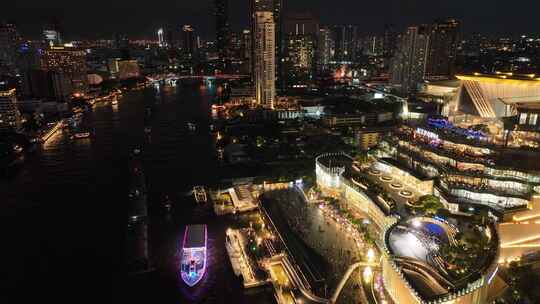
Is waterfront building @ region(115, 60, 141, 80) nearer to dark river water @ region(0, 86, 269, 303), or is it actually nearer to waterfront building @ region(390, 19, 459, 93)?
dark river water @ region(0, 86, 269, 303)

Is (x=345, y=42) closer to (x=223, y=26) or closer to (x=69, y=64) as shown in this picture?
(x=223, y=26)

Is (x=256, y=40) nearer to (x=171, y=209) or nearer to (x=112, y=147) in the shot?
(x=112, y=147)

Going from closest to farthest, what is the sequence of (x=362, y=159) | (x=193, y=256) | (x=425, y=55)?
(x=193, y=256)
(x=362, y=159)
(x=425, y=55)

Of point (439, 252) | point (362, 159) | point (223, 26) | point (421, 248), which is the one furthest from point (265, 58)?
point (223, 26)

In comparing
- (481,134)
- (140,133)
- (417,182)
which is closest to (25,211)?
(140,133)

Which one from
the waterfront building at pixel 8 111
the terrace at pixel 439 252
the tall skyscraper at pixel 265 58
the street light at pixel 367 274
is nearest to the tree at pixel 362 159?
the terrace at pixel 439 252

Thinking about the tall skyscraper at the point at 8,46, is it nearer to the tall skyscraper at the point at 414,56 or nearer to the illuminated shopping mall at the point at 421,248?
the illuminated shopping mall at the point at 421,248

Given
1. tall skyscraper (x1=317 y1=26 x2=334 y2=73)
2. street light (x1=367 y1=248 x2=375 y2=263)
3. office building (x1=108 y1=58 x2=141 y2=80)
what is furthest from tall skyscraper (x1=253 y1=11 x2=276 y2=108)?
tall skyscraper (x1=317 y1=26 x2=334 y2=73)
